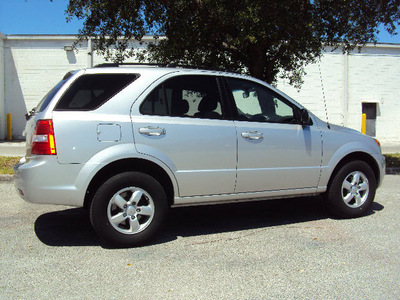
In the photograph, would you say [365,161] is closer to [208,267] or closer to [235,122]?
[235,122]


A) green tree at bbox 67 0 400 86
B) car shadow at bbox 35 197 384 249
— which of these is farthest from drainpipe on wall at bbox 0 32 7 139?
car shadow at bbox 35 197 384 249

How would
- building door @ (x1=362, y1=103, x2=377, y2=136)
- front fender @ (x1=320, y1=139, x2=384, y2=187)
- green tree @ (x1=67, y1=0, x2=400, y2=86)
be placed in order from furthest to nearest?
building door @ (x1=362, y1=103, x2=377, y2=136)
green tree @ (x1=67, y1=0, x2=400, y2=86)
front fender @ (x1=320, y1=139, x2=384, y2=187)

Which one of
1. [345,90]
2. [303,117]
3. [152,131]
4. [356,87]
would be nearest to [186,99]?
[152,131]

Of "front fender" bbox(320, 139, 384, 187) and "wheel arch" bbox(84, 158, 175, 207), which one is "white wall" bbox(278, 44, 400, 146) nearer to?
"front fender" bbox(320, 139, 384, 187)

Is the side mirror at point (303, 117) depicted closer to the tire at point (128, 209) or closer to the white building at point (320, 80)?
the tire at point (128, 209)

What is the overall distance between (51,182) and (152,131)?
3.65ft

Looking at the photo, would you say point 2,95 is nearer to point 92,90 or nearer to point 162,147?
point 92,90

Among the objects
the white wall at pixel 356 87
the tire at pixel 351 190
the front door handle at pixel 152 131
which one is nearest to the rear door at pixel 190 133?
the front door handle at pixel 152 131

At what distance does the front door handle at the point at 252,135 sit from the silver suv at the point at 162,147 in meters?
0.01

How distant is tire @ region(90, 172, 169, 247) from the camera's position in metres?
3.90

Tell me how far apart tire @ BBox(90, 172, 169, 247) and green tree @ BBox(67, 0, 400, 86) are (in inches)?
175

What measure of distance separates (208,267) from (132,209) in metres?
1.01

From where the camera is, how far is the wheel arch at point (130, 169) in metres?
3.99

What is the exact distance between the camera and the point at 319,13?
851 cm
